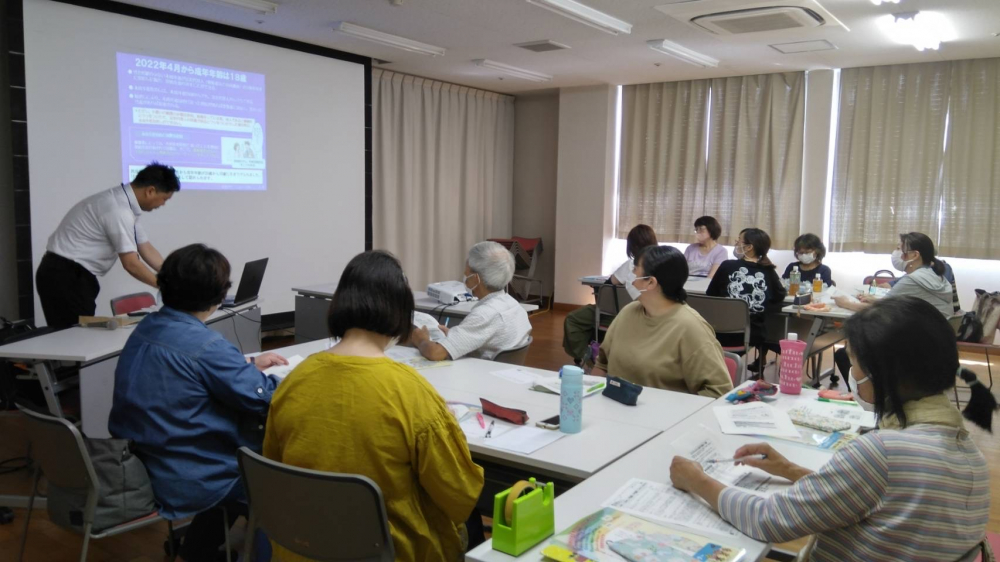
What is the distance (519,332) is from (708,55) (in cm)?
453

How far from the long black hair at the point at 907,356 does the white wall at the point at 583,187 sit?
705cm

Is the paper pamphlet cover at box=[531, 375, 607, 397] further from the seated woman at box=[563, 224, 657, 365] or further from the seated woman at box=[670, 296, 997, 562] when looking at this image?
the seated woman at box=[563, 224, 657, 365]

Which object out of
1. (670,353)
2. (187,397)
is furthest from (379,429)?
(670,353)

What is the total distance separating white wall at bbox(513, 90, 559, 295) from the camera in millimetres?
9234

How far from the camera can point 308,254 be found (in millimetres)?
6570

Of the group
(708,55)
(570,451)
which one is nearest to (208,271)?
(570,451)

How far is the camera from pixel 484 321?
3.04m

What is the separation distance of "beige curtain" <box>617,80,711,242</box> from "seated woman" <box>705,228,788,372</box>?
3358mm

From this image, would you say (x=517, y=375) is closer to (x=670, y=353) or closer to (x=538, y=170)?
(x=670, y=353)

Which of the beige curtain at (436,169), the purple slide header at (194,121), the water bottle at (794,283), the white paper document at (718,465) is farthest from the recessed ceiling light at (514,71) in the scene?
the white paper document at (718,465)

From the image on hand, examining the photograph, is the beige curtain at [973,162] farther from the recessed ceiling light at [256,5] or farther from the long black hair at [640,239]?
the recessed ceiling light at [256,5]

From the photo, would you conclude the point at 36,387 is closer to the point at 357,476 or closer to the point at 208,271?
the point at 208,271

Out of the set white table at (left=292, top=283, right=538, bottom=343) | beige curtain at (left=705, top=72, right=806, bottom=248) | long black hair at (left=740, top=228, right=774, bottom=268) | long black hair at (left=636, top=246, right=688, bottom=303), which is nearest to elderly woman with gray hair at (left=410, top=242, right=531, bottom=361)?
long black hair at (left=636, top=246, right=688, bottom=303)

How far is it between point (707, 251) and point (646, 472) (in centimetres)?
514
